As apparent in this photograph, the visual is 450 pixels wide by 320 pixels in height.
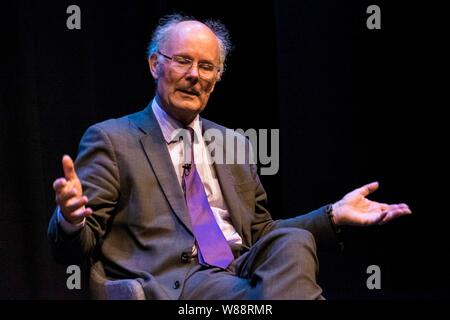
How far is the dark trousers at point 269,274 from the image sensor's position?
1.73m

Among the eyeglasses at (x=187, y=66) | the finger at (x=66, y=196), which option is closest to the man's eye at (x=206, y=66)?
the eyeglasses at (x=187, y=66)

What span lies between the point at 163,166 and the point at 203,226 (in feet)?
0.78

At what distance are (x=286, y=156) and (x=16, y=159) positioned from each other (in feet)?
4.27

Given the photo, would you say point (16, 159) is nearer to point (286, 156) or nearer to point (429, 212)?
point (286, 156)

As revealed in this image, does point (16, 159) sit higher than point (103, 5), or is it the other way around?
point (103, 5)

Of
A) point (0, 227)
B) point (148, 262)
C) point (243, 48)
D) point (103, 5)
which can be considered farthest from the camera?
point (243, 48)

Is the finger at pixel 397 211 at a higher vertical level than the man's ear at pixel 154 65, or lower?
lower

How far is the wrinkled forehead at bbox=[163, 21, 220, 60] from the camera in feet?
7.42

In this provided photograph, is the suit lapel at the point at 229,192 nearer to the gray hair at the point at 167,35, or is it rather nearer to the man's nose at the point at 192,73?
the man's nose at the point at 192,73

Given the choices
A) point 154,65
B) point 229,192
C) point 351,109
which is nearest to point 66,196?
point 229,192

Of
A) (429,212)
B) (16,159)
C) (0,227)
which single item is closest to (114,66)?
(16,159)

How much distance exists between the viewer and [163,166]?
84.0 inches

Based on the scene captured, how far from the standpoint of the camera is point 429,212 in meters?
3.32

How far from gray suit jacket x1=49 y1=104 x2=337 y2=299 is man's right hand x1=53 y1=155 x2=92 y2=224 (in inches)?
5.9
